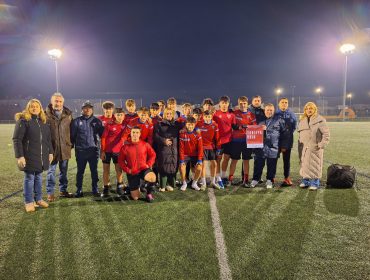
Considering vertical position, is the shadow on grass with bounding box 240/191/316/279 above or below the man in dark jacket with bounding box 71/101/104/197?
below

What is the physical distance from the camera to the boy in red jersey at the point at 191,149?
19.7 feet

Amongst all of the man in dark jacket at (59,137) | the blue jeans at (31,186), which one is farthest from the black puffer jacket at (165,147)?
the blue jeans at (31,186)

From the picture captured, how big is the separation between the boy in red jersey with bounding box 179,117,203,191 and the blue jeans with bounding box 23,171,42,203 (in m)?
2.72

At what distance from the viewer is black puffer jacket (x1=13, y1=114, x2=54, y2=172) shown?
15.3ft

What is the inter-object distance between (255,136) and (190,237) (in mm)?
3109

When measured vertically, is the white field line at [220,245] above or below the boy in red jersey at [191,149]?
below

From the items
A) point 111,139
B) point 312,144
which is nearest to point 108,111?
point 111,139

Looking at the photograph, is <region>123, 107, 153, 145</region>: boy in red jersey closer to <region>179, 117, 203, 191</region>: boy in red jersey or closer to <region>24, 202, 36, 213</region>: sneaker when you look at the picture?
<region>179, 117, 203, 191</region>: boy in red jersey

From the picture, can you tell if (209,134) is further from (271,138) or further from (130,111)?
(130,111)

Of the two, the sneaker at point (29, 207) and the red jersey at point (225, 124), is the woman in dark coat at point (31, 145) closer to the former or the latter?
the sneaker at point (29, 207)

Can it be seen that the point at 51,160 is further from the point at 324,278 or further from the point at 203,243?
the point at 324,278

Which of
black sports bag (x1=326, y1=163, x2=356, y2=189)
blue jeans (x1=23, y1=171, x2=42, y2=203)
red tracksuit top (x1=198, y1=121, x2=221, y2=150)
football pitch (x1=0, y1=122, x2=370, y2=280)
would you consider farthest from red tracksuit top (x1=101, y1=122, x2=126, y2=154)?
black sports bag (x1=326, y1=163, x2=356, y2=189)

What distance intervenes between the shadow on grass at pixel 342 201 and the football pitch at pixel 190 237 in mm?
17

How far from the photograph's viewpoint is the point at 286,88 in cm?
6631
